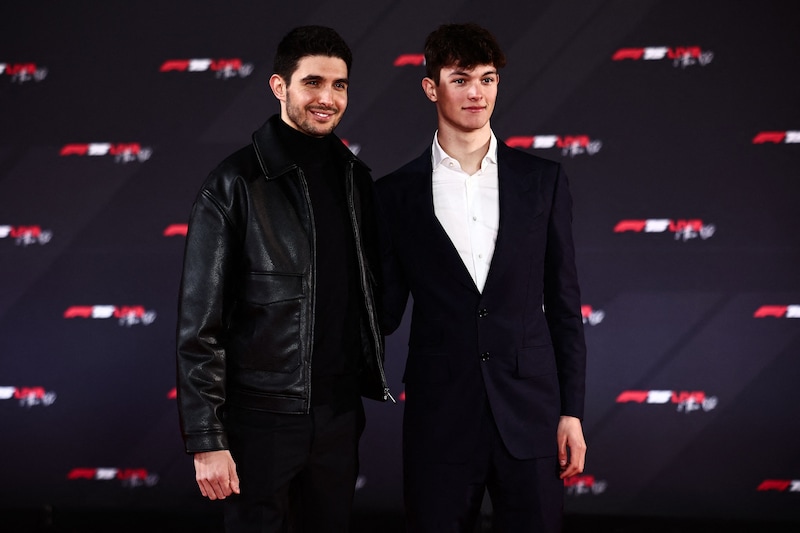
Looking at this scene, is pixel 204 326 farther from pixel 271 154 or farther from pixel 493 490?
pixel 493 490

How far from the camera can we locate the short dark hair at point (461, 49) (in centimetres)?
194

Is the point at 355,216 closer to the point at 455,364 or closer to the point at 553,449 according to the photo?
the point at 455,364

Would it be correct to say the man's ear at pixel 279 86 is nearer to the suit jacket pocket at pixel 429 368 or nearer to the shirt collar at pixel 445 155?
the shirt collar at pixel 445 155

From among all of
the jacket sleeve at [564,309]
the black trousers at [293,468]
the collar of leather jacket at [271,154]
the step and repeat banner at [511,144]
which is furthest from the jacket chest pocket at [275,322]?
the step and repeat banner at [511,144]

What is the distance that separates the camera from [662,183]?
11.1ft

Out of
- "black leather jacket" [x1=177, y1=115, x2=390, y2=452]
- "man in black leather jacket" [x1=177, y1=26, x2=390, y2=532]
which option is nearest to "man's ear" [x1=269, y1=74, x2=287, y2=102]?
"man in black leather jacket" [x1=177, y1=26, x2=390, y2=532]

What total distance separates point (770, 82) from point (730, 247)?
2.42 ft

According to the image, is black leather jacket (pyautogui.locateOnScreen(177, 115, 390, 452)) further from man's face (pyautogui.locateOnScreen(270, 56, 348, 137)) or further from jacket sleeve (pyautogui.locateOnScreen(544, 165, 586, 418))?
jacket sleeve (pyautogui.locateOnScreen(544, 165, 586, 418))

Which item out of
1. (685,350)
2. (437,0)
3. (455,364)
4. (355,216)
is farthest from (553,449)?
(437,0)

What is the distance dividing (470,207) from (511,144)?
1563 millimetres

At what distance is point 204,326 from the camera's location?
1.77 meters

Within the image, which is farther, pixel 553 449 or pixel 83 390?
pixel 83 390

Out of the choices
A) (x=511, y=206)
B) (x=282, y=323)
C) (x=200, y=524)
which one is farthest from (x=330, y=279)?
(x=200, y=524)

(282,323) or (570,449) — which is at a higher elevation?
(282,323)
